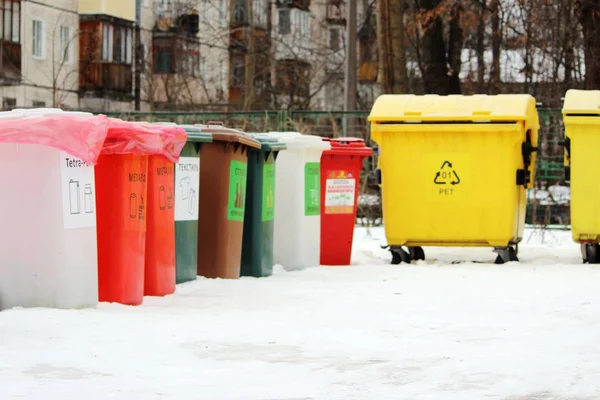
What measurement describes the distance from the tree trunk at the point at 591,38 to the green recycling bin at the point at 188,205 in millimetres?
13146

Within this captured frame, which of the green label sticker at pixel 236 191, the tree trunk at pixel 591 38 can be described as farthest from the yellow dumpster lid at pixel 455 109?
the tree trunk at pixel 591 38

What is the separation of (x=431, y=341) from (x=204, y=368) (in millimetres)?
1485

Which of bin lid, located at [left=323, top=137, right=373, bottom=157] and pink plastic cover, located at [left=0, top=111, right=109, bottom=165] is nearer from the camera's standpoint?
pink plastic cover, located at [left=0, top=111, right=109, bottom=165]

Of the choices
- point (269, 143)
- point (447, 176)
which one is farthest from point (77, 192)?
point (447, 176)

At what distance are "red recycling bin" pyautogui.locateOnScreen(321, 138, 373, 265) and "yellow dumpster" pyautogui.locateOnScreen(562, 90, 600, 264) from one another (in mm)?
1805

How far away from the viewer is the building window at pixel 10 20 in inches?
1540

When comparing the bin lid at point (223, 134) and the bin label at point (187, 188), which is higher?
the bin lid at point (223, 134)

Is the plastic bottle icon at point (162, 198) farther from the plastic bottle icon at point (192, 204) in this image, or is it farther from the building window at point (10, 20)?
the building window at point (10, 20)

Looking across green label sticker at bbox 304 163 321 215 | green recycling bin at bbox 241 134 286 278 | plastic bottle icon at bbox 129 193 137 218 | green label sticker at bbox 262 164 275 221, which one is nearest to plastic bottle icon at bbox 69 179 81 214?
plastic bottle icon at bbox 129 193 137 218

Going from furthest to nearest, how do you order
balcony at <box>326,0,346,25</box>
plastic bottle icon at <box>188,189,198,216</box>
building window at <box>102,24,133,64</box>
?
1. building window at <box>102,24,133,64</box>
2. balcony at <box>326,0,346,25</box>
3. plastic bottle icon at <box>188,189,198,216</box>

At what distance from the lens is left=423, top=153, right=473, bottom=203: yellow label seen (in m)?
11.7

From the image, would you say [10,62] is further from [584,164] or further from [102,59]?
[584,164]

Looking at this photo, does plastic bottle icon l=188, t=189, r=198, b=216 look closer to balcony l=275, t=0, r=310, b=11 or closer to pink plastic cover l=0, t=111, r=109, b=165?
pink plastic cover l=0, t=111, r=109, b=165

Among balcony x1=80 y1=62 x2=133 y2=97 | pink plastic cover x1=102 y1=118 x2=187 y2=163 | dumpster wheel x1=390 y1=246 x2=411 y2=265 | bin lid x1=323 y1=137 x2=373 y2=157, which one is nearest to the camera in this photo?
pink plastic cover x1=102 y1=118 x2=187 y2=163
